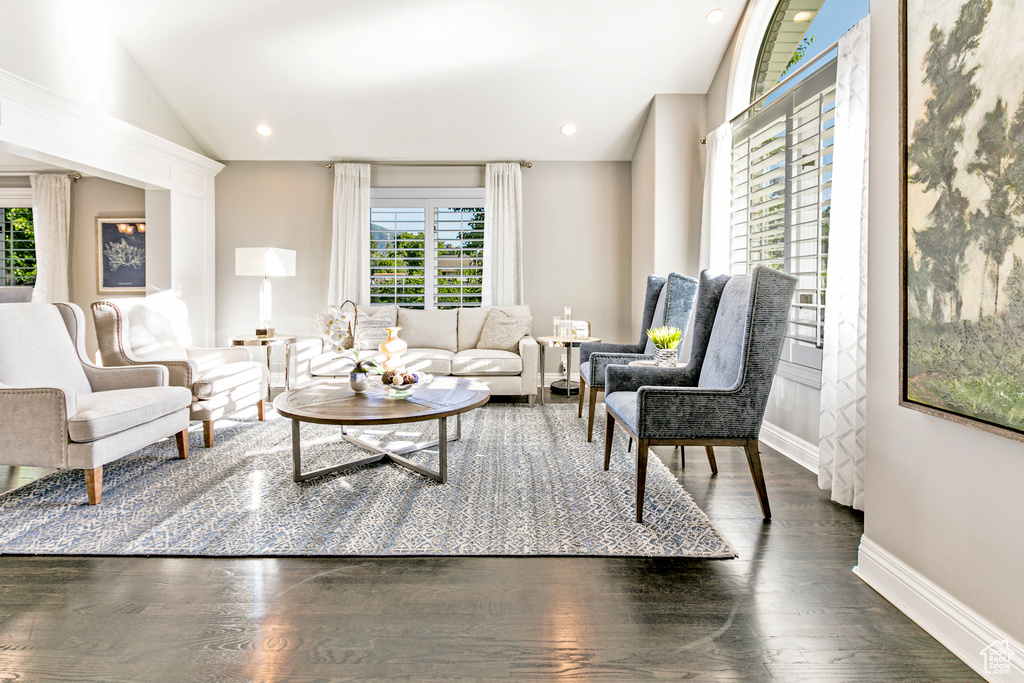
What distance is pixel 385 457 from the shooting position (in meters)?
3.22

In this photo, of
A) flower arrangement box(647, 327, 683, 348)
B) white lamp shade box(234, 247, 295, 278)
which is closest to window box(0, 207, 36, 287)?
white lamp shade box(234, 247, 295, 278)

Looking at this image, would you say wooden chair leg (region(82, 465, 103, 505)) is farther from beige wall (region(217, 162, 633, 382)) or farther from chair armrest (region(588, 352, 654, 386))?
beige wall (region(217, 162, 633, 382))

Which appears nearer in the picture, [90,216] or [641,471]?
[641,471]

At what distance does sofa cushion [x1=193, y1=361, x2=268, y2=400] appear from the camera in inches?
136

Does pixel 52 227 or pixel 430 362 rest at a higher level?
pixel 52 227

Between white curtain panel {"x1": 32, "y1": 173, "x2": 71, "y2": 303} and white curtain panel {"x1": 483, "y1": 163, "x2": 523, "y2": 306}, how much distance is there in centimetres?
451

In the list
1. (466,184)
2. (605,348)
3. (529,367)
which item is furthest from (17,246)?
→ (605,348)

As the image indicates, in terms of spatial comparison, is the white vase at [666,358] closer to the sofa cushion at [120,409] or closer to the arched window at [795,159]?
Answer: the arched window at [795,159]

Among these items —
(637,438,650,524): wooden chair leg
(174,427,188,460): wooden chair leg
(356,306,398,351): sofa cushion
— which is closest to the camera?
(637,438,650,524): wooden chair leg

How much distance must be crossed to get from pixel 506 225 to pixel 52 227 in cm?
482

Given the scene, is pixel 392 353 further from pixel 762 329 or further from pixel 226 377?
pixel 762 329

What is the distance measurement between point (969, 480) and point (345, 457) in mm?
2843

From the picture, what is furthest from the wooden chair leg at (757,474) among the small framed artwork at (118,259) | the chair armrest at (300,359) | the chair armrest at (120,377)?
the small framed artwork at (118,259)

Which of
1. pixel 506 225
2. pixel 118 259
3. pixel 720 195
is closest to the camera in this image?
pixel 720 195
